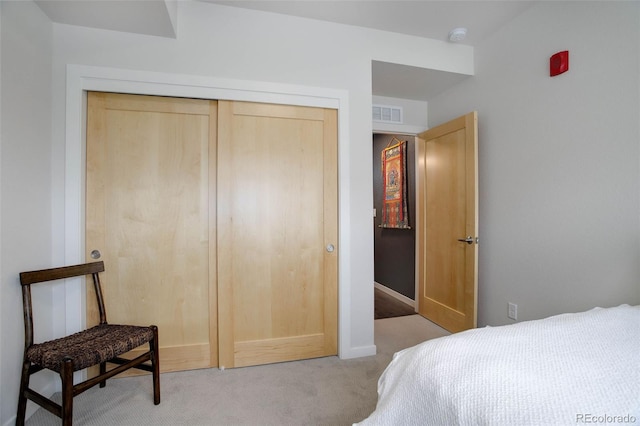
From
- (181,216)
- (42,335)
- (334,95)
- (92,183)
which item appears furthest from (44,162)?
(334,95)

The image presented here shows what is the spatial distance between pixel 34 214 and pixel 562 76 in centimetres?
327

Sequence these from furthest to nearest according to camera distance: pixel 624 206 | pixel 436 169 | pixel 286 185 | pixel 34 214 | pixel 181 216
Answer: pixel 436 169 → pixel 286 185 → pixel 181 216 → pixel 34 214 → pixel 624 206

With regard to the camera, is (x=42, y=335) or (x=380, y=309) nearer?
(x=42, y=335)

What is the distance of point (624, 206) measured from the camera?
1.54m

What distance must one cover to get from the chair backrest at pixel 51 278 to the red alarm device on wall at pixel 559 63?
3.14m

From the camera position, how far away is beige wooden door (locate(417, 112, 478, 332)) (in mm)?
2391

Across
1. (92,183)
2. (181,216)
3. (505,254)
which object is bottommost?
(505,254)

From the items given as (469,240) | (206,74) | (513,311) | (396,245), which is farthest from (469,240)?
(206,74)

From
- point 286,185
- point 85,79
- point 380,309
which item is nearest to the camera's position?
point 85,79

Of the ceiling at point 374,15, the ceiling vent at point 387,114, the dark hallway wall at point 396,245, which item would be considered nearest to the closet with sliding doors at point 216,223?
the ceiling at point 374,15

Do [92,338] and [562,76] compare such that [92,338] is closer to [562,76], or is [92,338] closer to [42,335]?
[42,335]

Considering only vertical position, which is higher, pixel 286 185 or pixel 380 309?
pixel 286 185

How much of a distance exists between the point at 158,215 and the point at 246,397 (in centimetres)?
130

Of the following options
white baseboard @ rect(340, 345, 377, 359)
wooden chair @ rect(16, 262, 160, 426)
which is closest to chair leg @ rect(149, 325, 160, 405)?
wooden chair @ rect(16, 262, 160, 426)
